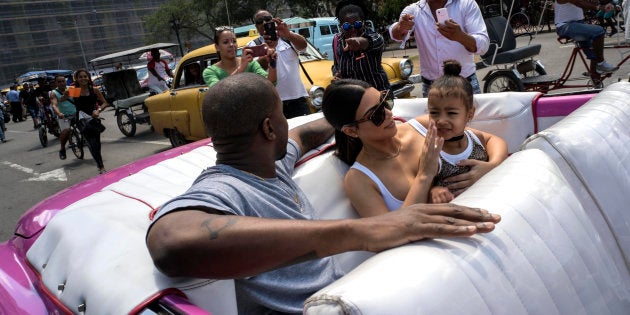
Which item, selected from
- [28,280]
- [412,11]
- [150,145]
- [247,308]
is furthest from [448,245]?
[150,145]

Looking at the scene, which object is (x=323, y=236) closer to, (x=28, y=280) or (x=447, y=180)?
(x=447, y=180)

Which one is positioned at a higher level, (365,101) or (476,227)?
(365,101)

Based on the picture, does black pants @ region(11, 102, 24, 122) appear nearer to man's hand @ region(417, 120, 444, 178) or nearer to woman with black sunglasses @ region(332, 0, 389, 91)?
woman with black sunglasses @ region(332, 0, 389, 91)

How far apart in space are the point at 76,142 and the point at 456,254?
8.76m

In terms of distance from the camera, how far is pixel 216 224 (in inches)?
48.4

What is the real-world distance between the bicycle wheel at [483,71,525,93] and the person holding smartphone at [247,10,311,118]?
2475 mm

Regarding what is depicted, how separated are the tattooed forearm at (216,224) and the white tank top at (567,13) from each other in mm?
5743

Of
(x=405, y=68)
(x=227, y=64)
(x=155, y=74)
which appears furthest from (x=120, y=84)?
(x=227, y=64)

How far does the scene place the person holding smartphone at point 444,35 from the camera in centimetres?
339

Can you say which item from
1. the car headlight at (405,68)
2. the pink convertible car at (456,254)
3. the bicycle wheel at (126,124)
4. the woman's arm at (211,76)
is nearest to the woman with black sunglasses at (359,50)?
the woman's arm at (211,76)

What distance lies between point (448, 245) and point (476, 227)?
93 mm

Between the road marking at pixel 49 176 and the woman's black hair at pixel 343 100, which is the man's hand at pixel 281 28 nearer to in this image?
the woman's black hair at pixel 343 100

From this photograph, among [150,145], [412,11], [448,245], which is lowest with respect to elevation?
[150,145]

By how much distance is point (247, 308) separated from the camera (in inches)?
58.7
